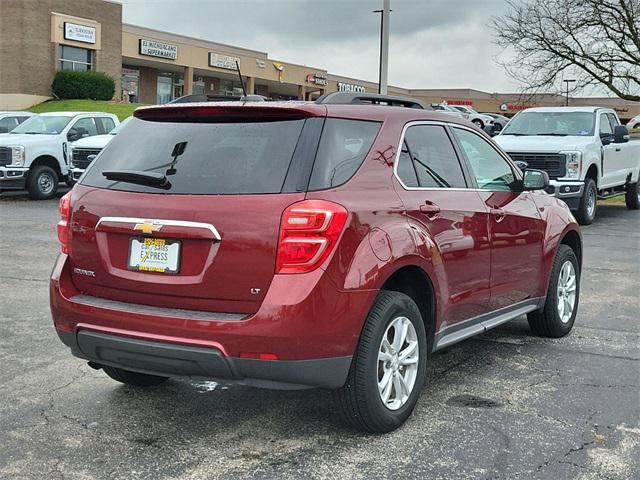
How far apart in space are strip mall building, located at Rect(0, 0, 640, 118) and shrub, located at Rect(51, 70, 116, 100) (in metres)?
0.77

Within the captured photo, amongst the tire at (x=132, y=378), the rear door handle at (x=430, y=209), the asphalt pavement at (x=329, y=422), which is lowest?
the asphalt pavement at (x=329, y=422)

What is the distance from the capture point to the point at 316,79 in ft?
211

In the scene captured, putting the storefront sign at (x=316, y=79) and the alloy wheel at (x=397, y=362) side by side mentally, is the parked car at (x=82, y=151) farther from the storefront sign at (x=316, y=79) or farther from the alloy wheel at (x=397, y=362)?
the storefront sign at (x=316, y=79)

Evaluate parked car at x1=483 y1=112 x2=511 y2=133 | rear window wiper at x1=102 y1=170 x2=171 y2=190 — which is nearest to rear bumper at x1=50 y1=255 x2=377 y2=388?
rear window wiper at x1=102 y1=170 x2=171 y2=190

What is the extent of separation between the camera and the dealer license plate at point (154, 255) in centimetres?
376

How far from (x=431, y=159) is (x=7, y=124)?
18.3 m

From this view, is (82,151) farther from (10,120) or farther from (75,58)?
(75,58)

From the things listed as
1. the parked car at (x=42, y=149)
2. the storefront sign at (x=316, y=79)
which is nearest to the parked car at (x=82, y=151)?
the parked car at (x=42, y=149)

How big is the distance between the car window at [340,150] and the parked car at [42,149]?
14.7 m

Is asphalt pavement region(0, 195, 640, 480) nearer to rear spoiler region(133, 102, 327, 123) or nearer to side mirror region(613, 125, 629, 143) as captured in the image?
rear spoiler region(133, 102, 327, 123)

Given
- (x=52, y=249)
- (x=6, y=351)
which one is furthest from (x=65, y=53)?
(x=6, y=351)

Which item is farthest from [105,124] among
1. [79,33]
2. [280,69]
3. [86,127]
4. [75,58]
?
[280,69]

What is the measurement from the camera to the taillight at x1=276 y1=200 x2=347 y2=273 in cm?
362

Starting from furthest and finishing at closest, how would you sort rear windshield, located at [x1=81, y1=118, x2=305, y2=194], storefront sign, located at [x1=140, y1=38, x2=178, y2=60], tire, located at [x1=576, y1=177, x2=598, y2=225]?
storefront sign, located at [x1=140, y1=38, x2=178, y2=60], tire, located at [x1=576, y1=177, x2=598, y2=225], rear windshield, located at [x1=81, y1=118, x2=305, y2=194]
